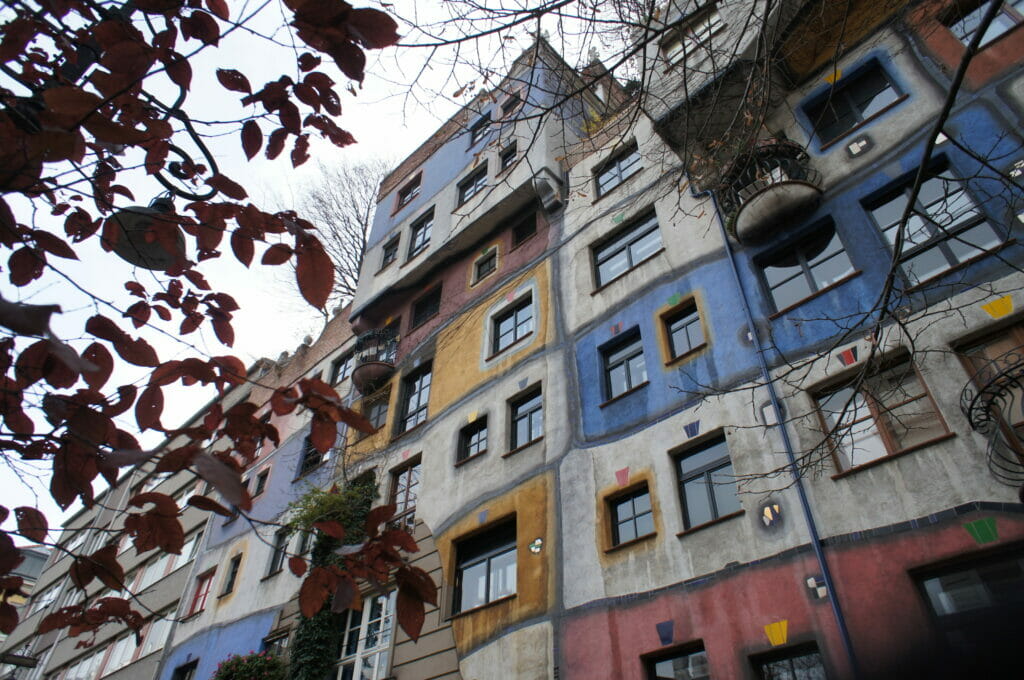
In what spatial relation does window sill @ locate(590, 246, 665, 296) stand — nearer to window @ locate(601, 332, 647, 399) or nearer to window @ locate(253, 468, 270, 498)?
window @ locate(601, 332, 647, 399)

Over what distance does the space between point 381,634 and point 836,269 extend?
9595 mm

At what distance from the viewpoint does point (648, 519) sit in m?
9.10

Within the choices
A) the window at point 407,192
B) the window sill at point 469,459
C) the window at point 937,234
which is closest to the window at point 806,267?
the window at point 937,234

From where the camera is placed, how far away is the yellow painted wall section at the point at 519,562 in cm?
962

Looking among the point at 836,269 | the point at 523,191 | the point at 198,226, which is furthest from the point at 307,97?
the point at 523,191

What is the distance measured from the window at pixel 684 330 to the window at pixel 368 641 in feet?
20.7

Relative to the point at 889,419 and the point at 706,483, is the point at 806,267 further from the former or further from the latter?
the point at 706,483

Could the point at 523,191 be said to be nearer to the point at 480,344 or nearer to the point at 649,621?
the point at 480,344

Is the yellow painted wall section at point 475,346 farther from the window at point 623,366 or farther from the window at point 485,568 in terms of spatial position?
the window at point 485,568

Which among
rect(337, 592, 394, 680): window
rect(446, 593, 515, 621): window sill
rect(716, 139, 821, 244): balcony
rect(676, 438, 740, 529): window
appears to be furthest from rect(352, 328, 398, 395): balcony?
rect(716, 139, 821, 244): balcony

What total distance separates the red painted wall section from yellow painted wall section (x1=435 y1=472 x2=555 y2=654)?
2.95 ft

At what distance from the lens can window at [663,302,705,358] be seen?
10.3 meters

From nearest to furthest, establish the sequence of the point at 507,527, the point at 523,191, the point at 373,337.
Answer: the point at 507,527 < the point at 523,191 < the point at 373,337

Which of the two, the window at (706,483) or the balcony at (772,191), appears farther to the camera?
the balcony at (772,191)
